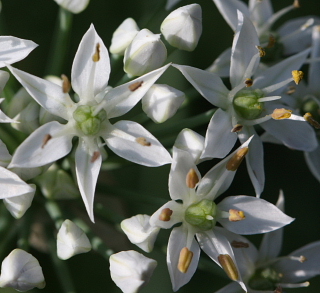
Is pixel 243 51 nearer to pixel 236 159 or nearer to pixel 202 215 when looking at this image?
pixel 236 159

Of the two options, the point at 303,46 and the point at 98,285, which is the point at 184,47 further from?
the point at 98,285

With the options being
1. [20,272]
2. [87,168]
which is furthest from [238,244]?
[20,272]

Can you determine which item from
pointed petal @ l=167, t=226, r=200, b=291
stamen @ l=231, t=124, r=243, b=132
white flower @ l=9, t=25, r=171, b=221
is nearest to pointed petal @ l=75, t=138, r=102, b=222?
white flower @ l=9, t=25, r=171, b=221

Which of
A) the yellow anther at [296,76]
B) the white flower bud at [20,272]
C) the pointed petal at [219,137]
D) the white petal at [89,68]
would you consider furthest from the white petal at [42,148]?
the yellow anther at [296,76]

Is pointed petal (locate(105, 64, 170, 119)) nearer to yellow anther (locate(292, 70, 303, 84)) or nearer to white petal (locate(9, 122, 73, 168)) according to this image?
white petal (locate(9, 122, 73, 168))

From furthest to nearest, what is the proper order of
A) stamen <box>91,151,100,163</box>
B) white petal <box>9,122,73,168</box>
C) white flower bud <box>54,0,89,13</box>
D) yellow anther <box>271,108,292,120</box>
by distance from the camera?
white flower bud <box>54,0,89,13</box>
yellow anther <box>271,108,292,120</box>
stamen <box>91,151,100,163</box>
white petal <box>9,122,73,168</box>

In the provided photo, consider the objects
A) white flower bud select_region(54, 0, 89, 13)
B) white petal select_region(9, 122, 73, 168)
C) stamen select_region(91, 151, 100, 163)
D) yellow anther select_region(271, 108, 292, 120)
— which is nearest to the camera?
white petal select_region(9, 122, 73, 168)

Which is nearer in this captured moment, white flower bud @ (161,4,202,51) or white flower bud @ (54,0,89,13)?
white flower bud @ (161,4,202,51)

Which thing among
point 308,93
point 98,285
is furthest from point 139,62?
point 98,285
